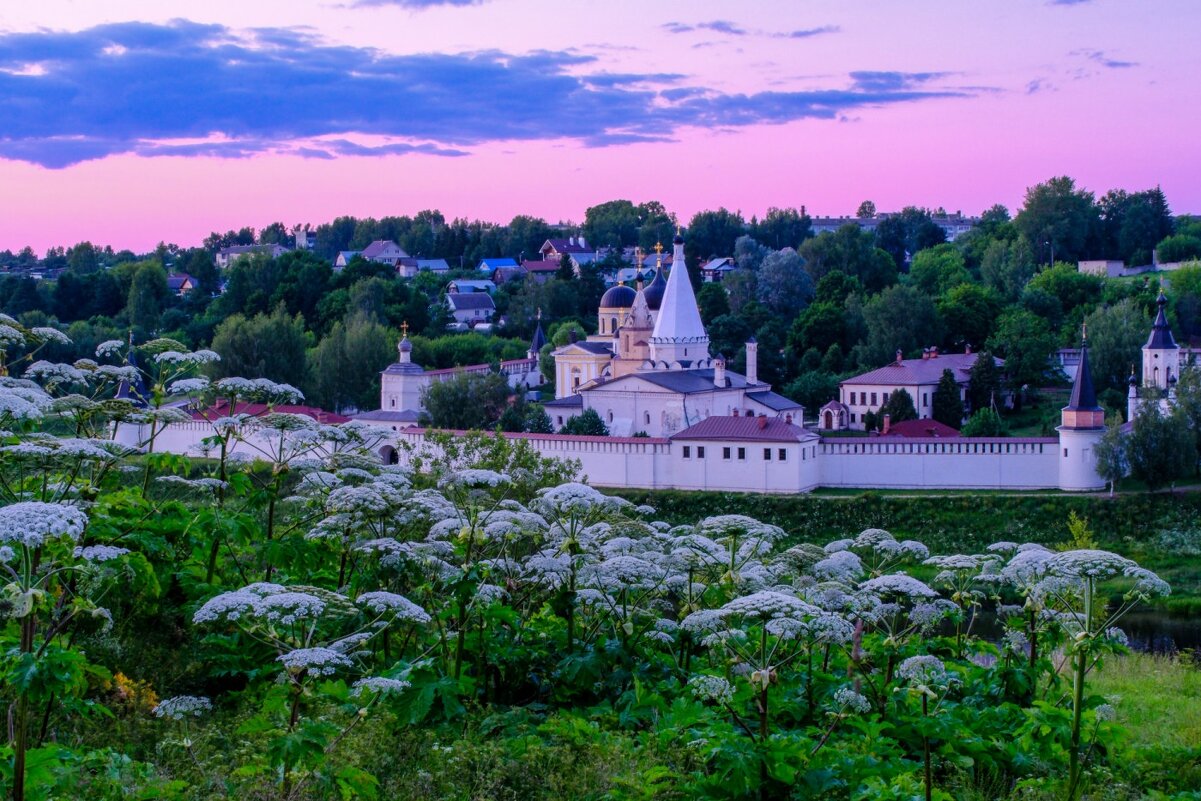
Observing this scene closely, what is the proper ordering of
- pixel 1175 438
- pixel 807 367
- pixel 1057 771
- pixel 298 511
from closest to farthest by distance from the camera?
pixel 1057 771 < pixel 298 511 < pixel 1175 438 < pixel 807 367

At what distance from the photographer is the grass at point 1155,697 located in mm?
8820

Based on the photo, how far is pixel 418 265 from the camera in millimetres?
100250

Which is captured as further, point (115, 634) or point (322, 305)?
point (322, 305)

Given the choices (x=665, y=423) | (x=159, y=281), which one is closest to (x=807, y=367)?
(x=665, y=423)

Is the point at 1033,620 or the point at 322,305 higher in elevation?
the point at 322,305

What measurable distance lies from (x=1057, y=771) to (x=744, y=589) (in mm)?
1893

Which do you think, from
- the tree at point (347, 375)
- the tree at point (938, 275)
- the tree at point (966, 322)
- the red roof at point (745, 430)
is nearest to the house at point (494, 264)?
the tree at point (938, 275)

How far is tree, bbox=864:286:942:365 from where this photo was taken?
48.4 metres

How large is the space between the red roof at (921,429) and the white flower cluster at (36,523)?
104 ft

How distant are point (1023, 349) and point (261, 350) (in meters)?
21.9

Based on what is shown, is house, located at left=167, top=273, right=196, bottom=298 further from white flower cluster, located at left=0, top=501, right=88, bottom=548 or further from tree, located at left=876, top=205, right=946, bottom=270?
white flower cluster, located at left=0, top=501, right=88, bottom=548

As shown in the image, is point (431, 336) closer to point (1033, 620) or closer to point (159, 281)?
point (159, 281)

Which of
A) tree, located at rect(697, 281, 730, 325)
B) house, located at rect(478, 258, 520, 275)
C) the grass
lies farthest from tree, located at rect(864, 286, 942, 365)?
house, located at rect(478, 258, 520, 275)

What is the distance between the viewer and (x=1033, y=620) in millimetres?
8109
